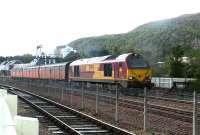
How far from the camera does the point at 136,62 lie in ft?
124

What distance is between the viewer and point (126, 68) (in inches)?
1433

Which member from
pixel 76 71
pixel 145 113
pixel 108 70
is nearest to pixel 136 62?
pixel 108 70

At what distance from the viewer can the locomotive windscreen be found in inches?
1454

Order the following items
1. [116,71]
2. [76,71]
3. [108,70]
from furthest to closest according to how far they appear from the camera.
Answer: [76,71] → [108,70] → [116,71]

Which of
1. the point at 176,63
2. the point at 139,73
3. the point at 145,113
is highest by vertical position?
the point at 176,63

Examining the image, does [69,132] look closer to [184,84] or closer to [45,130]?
[45,130]

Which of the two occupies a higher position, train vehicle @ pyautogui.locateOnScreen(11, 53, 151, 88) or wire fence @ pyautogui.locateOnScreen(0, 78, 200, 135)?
train vehicle @ pyautogui.locateOnScreen(11, 53, 151, 88)

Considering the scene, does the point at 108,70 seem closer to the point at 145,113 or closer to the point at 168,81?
the point at 168,81

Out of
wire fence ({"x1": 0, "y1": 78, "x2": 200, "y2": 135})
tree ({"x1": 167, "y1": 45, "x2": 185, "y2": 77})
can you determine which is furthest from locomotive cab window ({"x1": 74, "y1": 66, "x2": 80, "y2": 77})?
wire fence ({"x1": 0, "y1": 78, "x2": 200, "y2": 135})

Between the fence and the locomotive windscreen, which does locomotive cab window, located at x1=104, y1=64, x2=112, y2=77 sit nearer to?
the locomotive windscreen

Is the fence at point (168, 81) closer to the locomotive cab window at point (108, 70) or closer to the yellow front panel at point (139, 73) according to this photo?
the yellow front panel at point (139, 73)

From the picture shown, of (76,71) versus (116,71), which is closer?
(116,71)

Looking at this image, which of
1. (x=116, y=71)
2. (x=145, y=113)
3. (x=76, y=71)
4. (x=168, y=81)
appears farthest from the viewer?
(x=76, y=71)

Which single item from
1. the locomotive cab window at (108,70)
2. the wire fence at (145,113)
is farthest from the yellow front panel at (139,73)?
the wire fence at (145,113)
